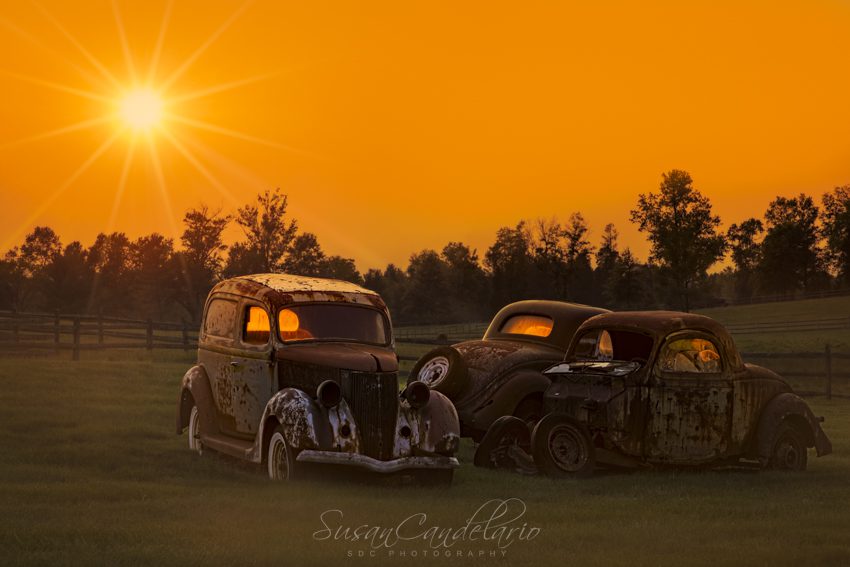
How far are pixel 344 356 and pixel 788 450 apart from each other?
6.21 m

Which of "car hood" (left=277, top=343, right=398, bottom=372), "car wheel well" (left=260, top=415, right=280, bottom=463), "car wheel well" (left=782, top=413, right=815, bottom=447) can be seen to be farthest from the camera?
"car wheel well" (left=782, top=413, right=815, bottom=447)

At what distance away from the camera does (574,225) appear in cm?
9519

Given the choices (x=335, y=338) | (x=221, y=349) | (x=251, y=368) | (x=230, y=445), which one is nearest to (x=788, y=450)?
(x=335, y=338)

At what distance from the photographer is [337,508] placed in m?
10.4

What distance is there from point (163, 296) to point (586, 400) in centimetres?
8520

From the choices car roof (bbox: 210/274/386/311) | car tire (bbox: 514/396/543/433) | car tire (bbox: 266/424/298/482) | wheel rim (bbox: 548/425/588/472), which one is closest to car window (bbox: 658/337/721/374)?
wheel rim (bbox: 548/425/588/472)

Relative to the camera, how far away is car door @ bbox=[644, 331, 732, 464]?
1341 cm

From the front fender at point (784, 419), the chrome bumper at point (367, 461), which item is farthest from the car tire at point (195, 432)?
the front fender at point (784, 419)

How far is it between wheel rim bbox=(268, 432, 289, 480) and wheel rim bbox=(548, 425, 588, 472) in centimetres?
336

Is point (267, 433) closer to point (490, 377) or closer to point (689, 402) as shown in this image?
point (490, 377)

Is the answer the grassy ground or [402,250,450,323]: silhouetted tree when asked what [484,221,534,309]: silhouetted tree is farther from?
the grassy ground

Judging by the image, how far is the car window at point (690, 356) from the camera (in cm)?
1357

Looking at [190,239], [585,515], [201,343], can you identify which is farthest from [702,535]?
[190,239]

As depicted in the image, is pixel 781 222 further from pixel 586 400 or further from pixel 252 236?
pixel 586 400
